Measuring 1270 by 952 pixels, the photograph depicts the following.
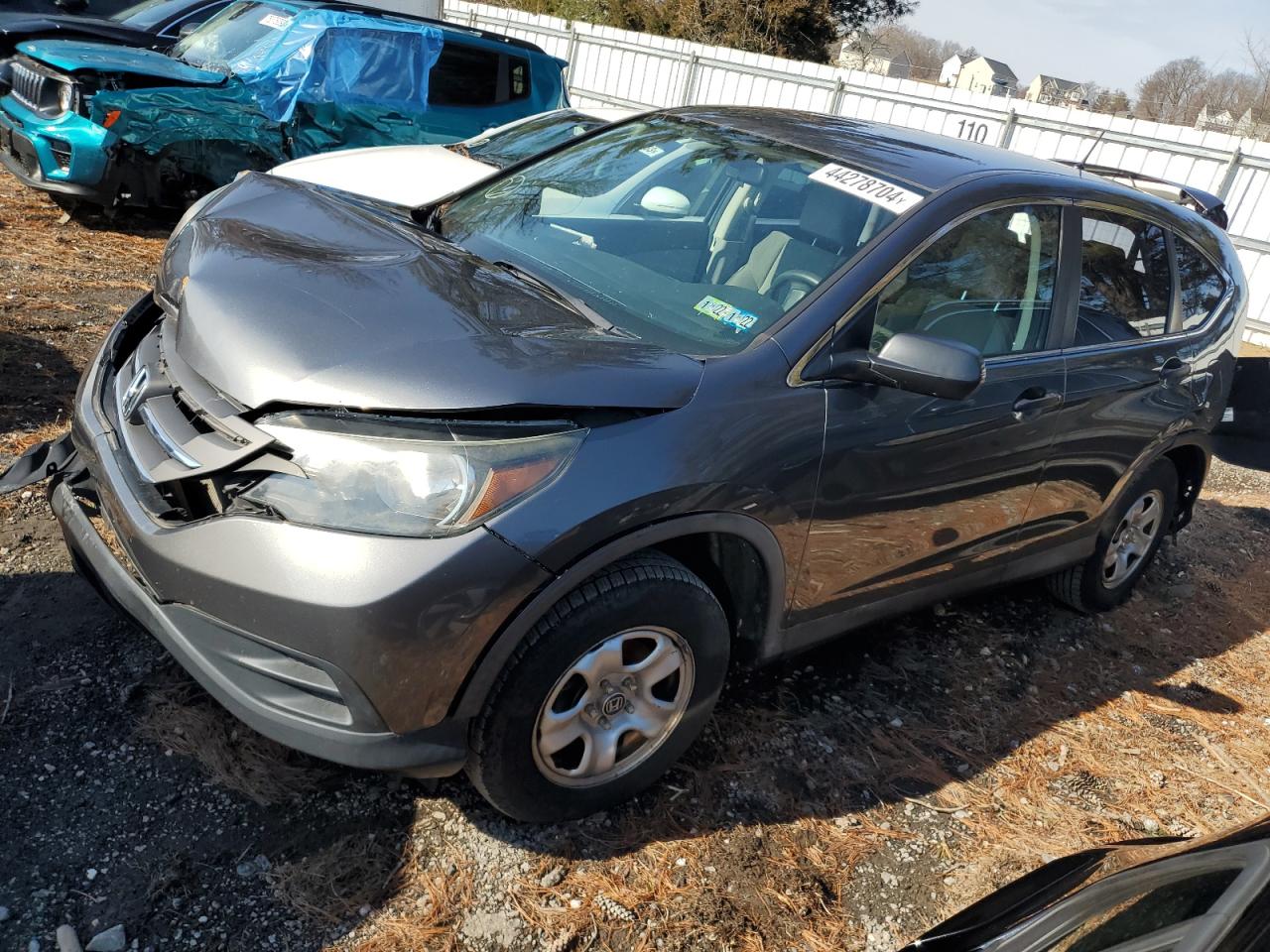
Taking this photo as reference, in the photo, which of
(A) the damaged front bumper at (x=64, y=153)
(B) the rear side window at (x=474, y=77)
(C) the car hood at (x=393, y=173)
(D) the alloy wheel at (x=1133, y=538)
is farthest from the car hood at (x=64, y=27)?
(D) the alloy wheel at (x=1133, y=538)

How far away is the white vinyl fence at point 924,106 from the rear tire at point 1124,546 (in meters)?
4.95

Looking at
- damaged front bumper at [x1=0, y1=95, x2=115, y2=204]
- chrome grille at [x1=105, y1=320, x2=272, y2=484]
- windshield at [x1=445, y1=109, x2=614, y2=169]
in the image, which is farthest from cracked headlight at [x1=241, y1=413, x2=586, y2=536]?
damaged front bumper at [x1=0, y1=95, x2=115, y2=204]

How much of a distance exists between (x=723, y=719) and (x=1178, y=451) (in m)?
2.55

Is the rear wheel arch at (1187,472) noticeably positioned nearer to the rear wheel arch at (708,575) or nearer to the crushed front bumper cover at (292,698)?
the rear wheel arch at (708,575)

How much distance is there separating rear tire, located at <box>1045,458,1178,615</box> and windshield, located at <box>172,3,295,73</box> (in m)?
6.96

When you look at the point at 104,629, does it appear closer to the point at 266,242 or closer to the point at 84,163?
the point at 266,242

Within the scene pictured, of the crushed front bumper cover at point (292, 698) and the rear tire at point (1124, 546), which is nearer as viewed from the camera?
the crushed front bumper cover at point (292, 698)

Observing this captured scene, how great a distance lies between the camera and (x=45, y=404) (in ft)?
14.3

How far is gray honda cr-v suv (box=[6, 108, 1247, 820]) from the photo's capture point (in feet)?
7.09

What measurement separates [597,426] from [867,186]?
53.8 inches

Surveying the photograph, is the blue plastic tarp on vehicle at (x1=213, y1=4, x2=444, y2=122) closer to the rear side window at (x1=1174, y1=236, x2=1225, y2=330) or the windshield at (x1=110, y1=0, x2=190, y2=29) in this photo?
the windshield at (x1=110, y1=0, x2=190, y2=29)

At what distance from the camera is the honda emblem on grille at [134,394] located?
254 centimetres

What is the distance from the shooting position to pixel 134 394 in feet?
8.49

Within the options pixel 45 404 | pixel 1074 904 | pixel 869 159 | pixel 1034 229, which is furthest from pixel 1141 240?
pixel 45 404
